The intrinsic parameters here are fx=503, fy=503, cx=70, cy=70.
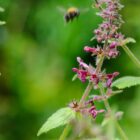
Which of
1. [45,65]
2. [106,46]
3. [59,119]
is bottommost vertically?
[59,119]

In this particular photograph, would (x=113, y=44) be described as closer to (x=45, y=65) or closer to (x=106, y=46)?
(x=106, y=46)

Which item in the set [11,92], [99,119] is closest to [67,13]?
[99,119]

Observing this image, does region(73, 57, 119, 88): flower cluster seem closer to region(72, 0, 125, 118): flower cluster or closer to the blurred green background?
region(72, 0, 125, 118): flower cluster

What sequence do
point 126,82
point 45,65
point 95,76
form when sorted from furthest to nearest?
point 45,65, point 126,82, point 95,76

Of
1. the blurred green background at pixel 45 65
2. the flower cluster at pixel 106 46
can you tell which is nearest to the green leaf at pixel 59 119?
the flower cluster at pixel 106 46

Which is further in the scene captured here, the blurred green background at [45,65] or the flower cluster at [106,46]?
the blurred green background at [45,65]

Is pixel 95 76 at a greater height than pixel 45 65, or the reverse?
pixel 45 65

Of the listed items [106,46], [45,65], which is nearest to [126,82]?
[106,46]

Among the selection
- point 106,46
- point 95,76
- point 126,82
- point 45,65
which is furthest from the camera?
point 45,65

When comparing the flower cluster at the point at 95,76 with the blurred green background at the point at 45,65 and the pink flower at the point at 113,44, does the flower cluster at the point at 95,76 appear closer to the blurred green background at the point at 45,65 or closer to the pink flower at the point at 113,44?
the pink flower at the point at 113,44

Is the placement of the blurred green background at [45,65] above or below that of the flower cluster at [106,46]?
above
